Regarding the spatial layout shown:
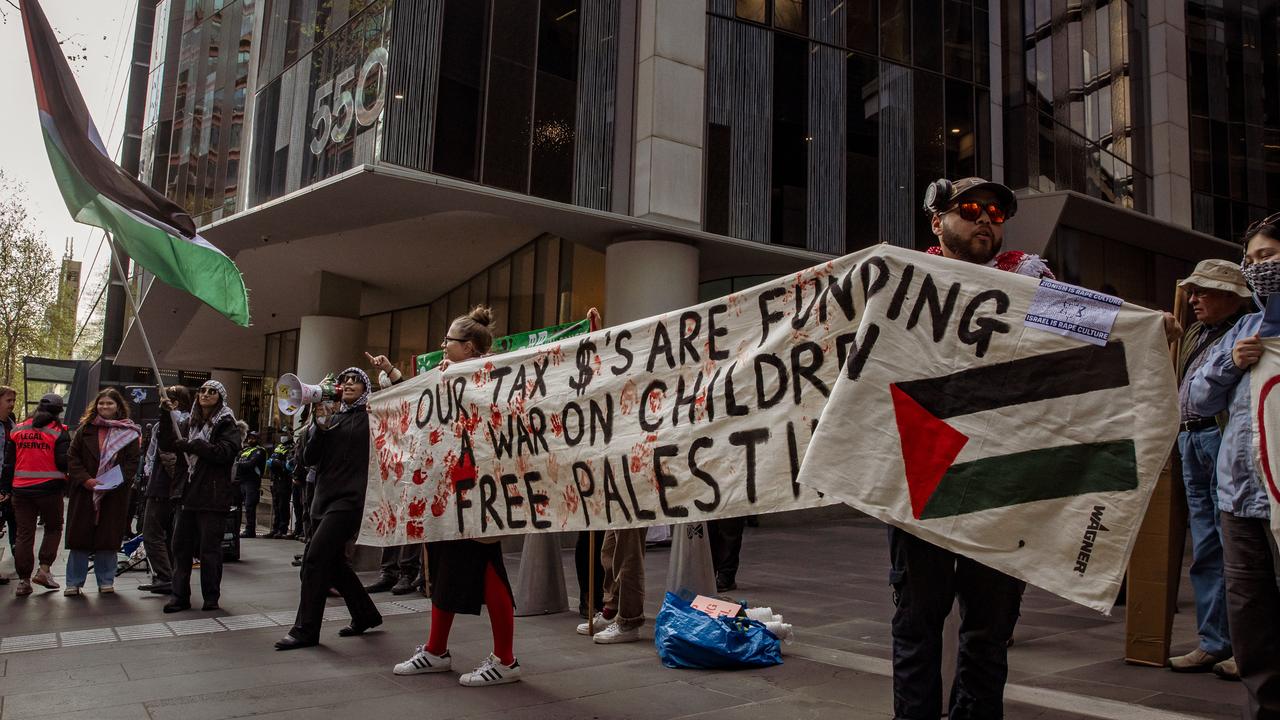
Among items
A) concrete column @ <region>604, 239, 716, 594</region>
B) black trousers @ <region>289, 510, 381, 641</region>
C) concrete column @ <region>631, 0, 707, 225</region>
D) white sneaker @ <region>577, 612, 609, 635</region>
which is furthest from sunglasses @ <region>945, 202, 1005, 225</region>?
concrete column @ <region>631, 0, 707, 225</region>

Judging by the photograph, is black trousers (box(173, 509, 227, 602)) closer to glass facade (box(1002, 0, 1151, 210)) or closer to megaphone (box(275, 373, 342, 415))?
megaphone (box(275, 373, 342, 415))

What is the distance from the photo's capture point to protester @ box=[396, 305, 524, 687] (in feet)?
16.5

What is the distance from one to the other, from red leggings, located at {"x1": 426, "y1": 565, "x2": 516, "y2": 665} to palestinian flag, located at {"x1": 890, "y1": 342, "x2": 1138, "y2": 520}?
9.13 feet

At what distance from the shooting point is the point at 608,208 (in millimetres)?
17172

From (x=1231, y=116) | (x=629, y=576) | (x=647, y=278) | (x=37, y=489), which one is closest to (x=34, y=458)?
(x=37, y=489)

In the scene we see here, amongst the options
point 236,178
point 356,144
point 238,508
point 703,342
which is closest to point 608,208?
point 356,144

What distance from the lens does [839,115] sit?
1961 cm

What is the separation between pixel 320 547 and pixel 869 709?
148 inches

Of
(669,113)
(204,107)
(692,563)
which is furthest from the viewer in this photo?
(204,107)

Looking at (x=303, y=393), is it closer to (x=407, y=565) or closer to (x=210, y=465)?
(x=210, y=465)

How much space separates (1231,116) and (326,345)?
27.1 metres

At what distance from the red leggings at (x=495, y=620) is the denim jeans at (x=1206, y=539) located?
12.7 feet

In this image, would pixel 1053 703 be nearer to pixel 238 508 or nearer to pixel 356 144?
pixel 238 508

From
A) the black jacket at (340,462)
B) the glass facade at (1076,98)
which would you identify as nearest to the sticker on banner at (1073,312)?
the black jacket at (340,462)
